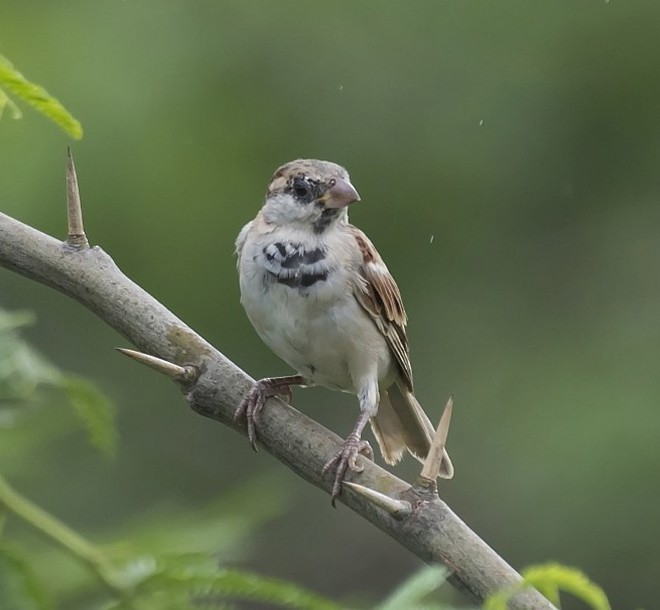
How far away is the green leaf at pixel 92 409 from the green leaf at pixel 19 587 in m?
0.37

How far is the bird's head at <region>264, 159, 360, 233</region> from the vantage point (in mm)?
3430

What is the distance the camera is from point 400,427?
3811 mm

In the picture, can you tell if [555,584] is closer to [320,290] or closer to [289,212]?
[320,290]

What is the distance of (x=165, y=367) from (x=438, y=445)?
0.45m

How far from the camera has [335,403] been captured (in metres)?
7.29

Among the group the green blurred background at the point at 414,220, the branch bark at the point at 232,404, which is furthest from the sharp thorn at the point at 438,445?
the green blurred background at the point at 414,220

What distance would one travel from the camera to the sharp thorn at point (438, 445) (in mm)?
1825

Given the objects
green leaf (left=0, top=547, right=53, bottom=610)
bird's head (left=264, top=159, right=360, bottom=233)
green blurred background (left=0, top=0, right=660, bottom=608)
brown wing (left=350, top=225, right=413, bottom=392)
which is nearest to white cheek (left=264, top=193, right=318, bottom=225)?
bird's head (left=264, top=159, right=360, bottom=233)

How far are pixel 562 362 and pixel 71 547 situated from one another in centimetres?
552

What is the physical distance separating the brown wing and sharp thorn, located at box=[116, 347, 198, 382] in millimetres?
1359

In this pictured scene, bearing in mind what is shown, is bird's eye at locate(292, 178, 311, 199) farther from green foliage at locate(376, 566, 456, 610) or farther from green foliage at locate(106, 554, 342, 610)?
green foliage at locate(376, 566, 456, 610)

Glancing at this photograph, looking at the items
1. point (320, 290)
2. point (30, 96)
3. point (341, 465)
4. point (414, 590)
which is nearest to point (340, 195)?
point (320, 290)

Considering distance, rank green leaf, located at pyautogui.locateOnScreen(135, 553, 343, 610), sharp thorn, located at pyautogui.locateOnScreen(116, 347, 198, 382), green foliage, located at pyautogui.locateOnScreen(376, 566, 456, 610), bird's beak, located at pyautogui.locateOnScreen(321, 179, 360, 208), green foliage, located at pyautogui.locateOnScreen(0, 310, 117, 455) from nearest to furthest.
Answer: green foliage, located at pyautogui.locateOnScreen(376, 566, 456, 610) < green leaf, located at pyautogui.locateOnScreen(135, 553, 343, 610) < green foliage, located at pyautogui.locateOnScreen(0, 310, 117, 455) < sharp thorn, located at pyautogui.locateOnScreen(116, 347, 198, 382) < bird's beak, located at pyautogui.locateOnScreen(321, 179, 360, 208)

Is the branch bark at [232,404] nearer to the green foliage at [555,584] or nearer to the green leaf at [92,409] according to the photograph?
the green leaf at [92,409]
